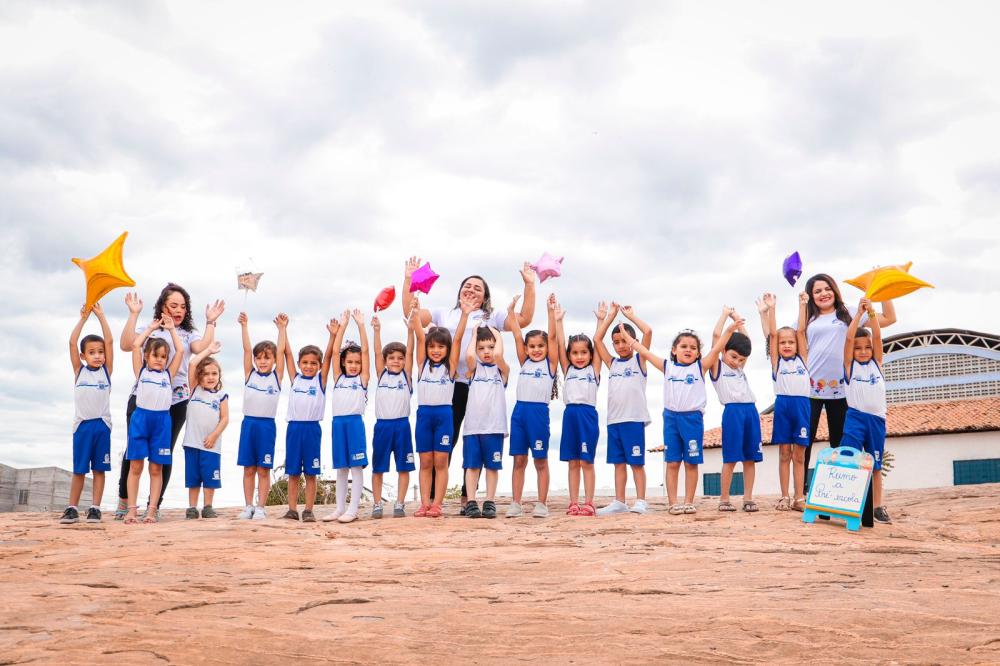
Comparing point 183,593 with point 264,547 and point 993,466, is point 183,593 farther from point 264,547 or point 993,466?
point 993,466

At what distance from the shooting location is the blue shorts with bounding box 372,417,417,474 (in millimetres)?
9703

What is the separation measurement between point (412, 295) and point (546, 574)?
461cm

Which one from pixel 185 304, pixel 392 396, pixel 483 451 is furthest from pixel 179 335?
pixel 483 451

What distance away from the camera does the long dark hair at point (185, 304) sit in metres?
10.3

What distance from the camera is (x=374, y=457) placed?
9.73 meters

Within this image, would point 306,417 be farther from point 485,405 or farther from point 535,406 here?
point 535,406

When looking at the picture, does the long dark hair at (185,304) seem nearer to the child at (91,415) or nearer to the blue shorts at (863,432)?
the child at (91,415)

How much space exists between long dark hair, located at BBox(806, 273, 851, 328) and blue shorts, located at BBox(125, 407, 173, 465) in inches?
272

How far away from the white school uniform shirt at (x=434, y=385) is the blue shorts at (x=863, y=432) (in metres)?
4.02

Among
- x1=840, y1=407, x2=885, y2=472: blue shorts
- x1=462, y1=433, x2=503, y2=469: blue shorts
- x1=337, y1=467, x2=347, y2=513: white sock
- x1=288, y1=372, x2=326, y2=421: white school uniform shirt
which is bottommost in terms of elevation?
x1=337, y1=467, x2=347, y2=513: white sock

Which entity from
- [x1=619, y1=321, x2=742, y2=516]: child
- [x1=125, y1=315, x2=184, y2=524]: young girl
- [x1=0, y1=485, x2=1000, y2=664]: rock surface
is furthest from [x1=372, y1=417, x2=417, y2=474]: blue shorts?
[x1=619, y1=321, x2=742, y2=516]: child

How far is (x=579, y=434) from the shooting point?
961 cm

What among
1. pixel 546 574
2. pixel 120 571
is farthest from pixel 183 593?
pixel 546 574

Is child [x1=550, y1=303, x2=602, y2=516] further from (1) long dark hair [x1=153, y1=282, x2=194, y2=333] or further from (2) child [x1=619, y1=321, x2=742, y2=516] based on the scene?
(1) long dark hair [x1=153, y1=282, x2=194, y2=333]
